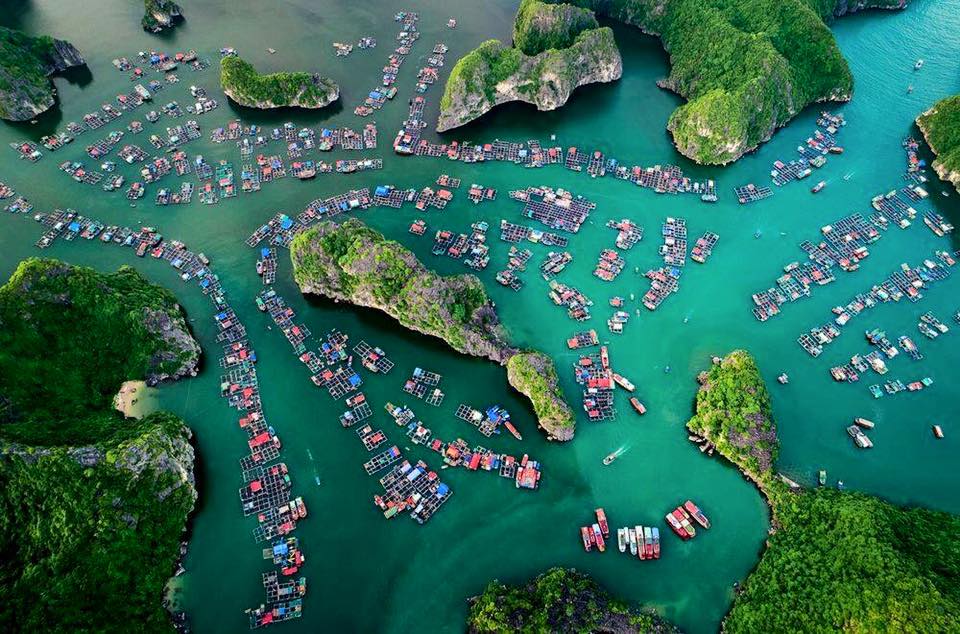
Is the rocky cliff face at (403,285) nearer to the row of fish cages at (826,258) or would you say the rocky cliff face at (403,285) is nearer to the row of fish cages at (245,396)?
the row of fish cages at (245,396)

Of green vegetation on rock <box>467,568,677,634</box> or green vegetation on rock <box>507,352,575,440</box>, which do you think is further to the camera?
green vegetation on rock <box>507,352,575,440</box>

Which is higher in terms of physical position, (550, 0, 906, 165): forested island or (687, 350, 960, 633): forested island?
(550, 0, 906, 165): forested island

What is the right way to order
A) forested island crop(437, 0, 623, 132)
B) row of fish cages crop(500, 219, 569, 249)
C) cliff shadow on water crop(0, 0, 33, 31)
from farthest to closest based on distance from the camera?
cliff shadow on water crop(0, 0, 33, 31)
forested island crop(437, 0, 623, 132)
row of fish cages crop(500, 219, 569, 249)

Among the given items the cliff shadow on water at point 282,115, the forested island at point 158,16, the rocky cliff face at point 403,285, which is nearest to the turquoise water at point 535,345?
the cliff shadow on water at point 282,115

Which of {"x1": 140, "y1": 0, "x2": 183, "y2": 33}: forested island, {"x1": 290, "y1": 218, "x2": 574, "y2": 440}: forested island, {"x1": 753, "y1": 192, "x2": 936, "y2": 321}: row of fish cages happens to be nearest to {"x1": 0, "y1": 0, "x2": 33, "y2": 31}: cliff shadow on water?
{"x1": 140, "y1": 0, "x2": 183, "y2": 33}: forested island

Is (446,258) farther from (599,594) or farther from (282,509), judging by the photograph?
(599,594)

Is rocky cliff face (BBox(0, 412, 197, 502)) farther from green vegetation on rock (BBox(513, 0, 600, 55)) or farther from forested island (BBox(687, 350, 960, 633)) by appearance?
green vegetation on rock (BBox(513, 0, 600, 55))

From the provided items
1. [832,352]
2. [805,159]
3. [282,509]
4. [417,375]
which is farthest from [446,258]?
[805,159]
